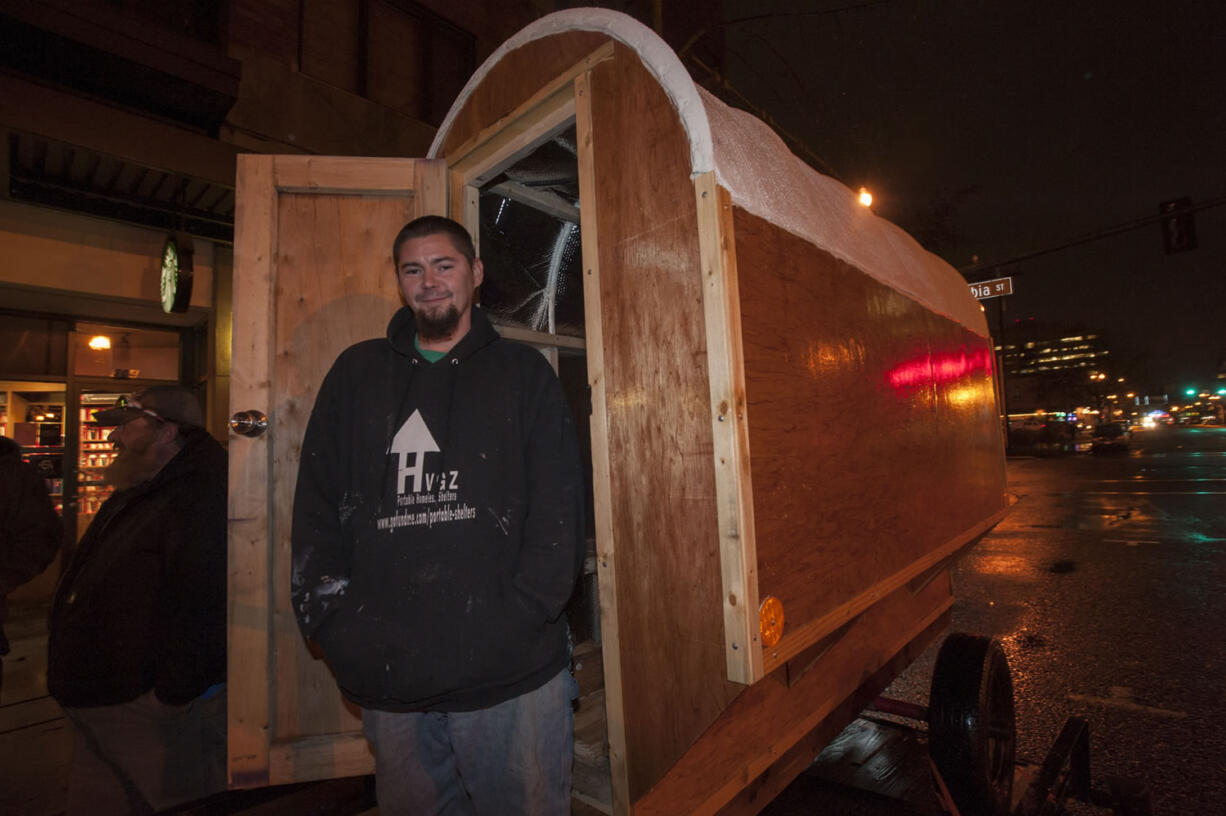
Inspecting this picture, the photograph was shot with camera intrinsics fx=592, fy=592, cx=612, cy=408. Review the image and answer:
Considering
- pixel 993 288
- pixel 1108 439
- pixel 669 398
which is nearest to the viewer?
pixel 669 398

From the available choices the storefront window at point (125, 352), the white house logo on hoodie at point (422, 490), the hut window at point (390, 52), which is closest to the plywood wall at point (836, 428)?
the white house logo on hoodie at point (422, 490)

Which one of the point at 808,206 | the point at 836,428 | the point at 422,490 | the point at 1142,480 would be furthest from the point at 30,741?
the point at 1142,480

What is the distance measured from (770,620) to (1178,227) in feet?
62.1

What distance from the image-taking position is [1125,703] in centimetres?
466

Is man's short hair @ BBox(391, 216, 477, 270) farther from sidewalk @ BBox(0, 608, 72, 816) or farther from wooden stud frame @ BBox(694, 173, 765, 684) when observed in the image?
sidewalk @ BBox(0, 608, 72, 816)

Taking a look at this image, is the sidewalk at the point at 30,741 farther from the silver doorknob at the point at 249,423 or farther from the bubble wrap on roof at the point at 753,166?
the bubble wrap on roof at the point at 753,166

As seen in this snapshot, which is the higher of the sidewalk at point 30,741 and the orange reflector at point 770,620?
the orange reflector at point 770,620

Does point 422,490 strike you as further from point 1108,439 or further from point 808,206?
point 1108,439

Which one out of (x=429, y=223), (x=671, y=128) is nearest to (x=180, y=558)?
(x=429, y=223)

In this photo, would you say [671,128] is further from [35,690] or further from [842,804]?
[35,690]

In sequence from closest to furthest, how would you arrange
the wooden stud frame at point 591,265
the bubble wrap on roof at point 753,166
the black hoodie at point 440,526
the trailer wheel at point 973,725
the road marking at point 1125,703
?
the black hoodie at point 440,526, the bubble wrap on roof at point 753,166, the wooden stud frame at point 591,265, the trailer wheel at point 973,725, the road marking at point 1125,703

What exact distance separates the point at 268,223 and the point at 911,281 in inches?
138

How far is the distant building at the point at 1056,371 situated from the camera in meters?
47.0

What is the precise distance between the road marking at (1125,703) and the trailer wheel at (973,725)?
2.11m
